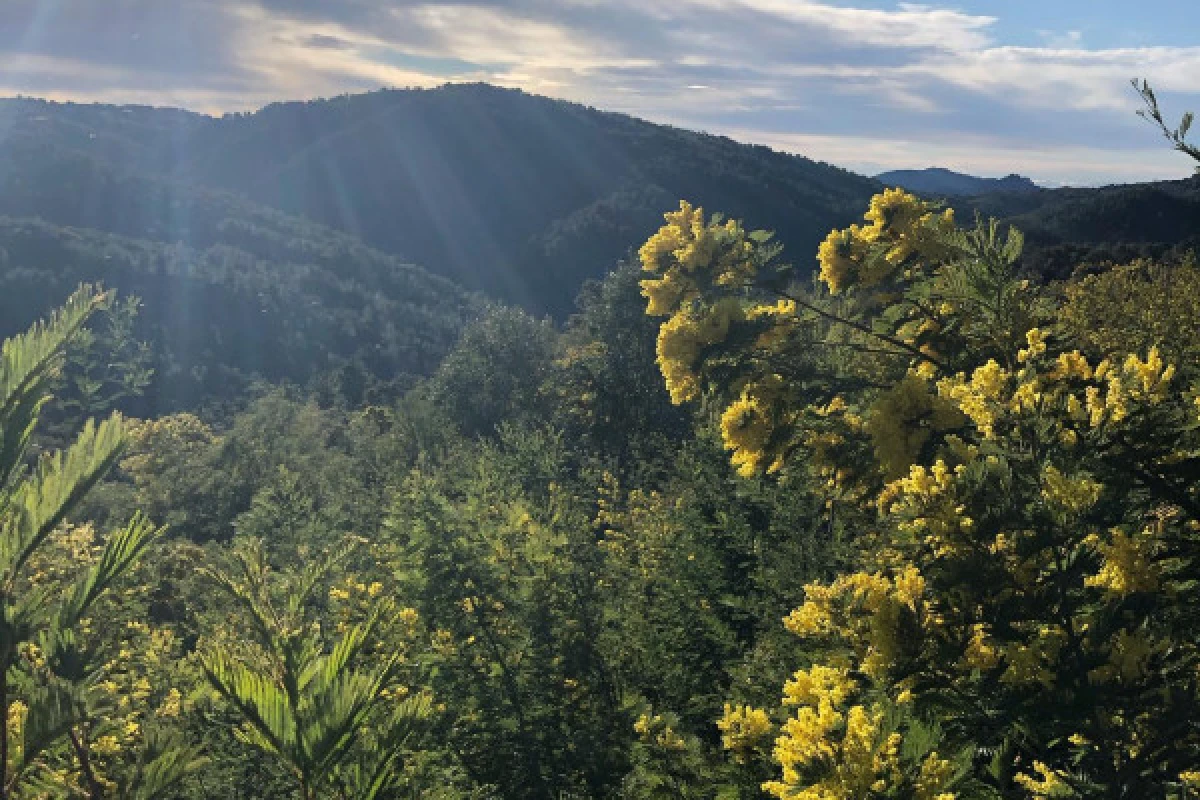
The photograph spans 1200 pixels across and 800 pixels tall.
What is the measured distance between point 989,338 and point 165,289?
81.2m

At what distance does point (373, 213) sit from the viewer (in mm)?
138125

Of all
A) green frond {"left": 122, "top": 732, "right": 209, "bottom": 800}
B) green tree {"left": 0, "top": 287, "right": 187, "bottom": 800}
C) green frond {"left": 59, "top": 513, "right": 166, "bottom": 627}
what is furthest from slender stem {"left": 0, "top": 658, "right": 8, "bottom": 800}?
green frond {"left": 122, "top": 732, "right": 209, "bottom": 800}

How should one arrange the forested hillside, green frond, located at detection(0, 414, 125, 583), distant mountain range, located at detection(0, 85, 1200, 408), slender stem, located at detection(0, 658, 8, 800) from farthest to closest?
the forested hillside < distant mountain range, located at detection(0, 85, 1200, 408) < green frond, located at detection(0, 414, 125, 583) < slender stem, located at detection(0, 658, 8, 800)

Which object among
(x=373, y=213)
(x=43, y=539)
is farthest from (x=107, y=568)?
(x=373, y=213)

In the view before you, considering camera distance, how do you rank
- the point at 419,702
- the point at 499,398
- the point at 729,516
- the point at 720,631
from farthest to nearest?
the point at 499,398
the point at 729,516
the point at 720,631
the point at 419,702

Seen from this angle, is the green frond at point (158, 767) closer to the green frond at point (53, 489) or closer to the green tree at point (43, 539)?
the green tree at point (43, 539)

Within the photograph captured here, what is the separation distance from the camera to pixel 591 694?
8.44m

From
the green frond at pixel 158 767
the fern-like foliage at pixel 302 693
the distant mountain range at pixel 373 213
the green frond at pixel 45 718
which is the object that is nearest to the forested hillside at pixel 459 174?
the distant mountain range at pixel 373 213

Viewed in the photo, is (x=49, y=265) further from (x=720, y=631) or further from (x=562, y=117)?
(x=562, y=117)

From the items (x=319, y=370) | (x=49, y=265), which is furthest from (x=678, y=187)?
(x=49, y=265)

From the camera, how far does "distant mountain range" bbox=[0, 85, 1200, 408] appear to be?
67000 mm

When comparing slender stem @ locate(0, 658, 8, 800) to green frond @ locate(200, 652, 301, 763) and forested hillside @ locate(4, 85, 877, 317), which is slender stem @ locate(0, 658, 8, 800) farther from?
forested hillside @ locate(4, 85, 877, 317)

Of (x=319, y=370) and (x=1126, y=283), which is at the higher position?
(x=1126, y=283)

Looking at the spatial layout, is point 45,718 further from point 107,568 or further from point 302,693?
point 302,693
